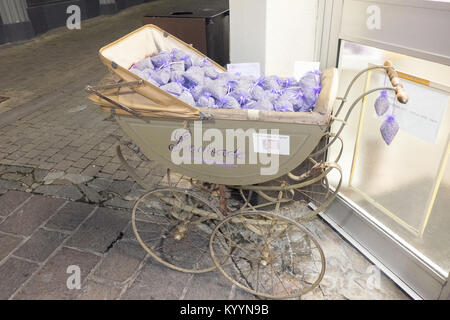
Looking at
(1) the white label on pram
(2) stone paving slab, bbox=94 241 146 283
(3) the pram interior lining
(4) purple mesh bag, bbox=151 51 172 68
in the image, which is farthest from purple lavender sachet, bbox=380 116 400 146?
(2) stone paving slab, bbox=94 241 146 283

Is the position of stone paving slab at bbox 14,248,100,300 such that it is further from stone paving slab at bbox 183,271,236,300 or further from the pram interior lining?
the pram interior lining

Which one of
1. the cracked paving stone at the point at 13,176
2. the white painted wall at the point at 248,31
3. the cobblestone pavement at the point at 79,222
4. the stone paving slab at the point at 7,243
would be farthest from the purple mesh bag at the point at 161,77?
the cracked paving stone at the point at 13,176

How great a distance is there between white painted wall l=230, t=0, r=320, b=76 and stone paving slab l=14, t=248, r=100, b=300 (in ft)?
7.21

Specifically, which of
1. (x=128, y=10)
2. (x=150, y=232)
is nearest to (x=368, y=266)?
(x=150, y=232)

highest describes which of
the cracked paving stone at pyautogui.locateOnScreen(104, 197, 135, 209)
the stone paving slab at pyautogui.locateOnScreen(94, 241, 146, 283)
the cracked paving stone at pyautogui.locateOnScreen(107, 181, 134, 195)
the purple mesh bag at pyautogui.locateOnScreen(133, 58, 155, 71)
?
the purple mesh bag at pyautogui.locateOnScreen(133, 58, 155, 71)

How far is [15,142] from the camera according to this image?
4.68 metres

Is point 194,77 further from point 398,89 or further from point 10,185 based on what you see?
point 10,185

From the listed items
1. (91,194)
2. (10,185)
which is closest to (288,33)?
(91,194)

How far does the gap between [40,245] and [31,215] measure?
Result: 49cm

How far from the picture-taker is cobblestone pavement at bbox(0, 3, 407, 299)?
8.55 feet

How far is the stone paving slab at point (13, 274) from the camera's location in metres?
2.61

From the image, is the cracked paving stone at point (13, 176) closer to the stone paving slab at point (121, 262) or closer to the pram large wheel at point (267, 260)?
the stone paving slab at point (121, 262)

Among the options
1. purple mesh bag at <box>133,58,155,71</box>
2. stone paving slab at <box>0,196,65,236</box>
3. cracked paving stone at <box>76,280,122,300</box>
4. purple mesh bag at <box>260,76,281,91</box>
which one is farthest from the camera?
stone paving slab at <box>0,196,65,236</box>

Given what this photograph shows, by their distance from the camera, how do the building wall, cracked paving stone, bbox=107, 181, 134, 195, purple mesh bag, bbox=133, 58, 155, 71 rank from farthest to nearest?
the building wall, cracked paving stone, bbox=107, 181, 134, 195, purple mesh bag, bbox=133, 58, 155, 71
